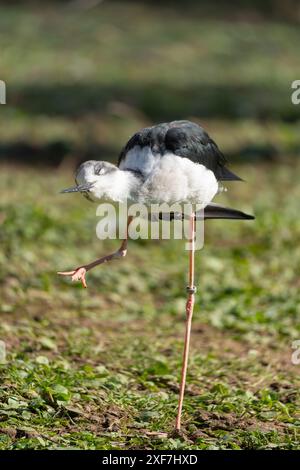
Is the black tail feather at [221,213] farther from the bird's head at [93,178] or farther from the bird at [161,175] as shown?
the bird's head at [93,178]

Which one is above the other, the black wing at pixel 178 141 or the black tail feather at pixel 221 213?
the black wing at pixel 178 141

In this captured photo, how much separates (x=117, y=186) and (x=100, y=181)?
12 centimetres

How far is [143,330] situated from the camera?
679 cm

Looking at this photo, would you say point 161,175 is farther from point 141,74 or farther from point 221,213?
point 141,74

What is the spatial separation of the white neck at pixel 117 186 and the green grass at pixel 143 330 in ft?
3.93

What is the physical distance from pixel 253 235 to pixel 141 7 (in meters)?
9.15

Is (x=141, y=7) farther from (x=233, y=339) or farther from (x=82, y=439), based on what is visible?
(x=82, y=439)

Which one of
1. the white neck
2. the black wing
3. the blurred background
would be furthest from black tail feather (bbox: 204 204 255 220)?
the blurred background

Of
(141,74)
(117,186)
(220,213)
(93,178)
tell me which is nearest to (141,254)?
(220,213)

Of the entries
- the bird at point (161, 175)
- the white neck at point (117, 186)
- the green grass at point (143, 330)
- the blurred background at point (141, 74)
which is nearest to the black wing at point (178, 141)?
the bird at point (161, 175)

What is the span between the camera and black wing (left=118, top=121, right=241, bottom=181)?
4.76 meters

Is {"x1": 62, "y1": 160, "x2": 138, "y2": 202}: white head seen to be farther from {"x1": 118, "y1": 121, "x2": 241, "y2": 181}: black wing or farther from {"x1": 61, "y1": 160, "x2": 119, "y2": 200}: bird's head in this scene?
{"x1": 118, "y1": 121, "x2": 241, "y2": 181}: black wing

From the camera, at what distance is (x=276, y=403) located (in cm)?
520

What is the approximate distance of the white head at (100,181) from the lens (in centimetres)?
434
